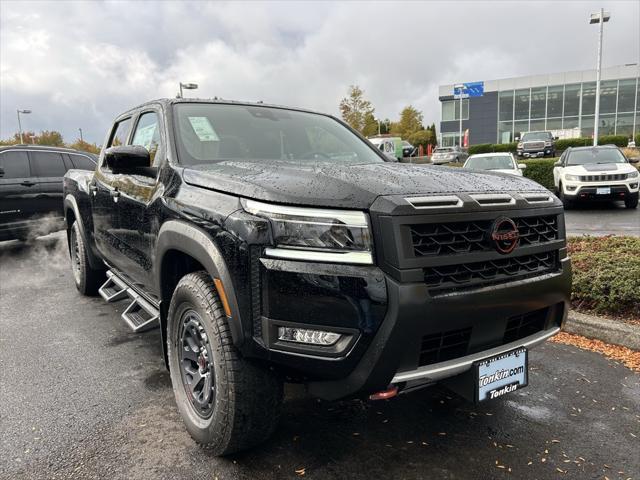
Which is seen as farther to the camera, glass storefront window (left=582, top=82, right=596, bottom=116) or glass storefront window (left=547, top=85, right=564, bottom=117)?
glass storefront window (left=547, top=85, right=564, bottom=117)

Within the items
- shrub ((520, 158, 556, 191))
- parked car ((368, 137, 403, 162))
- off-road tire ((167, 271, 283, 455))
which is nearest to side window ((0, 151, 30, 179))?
parked car ((368, 137, 403, 162))

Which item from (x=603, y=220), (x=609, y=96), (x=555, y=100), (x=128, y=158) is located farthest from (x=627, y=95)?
(x=128, y=158)

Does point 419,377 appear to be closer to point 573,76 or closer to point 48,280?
point 48,280

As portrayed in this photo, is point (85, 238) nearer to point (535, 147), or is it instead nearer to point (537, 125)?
point (535, 147)

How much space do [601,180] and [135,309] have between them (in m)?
11.4

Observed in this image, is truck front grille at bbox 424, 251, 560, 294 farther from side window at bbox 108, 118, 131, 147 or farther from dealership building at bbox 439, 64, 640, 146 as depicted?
dealership building at bbox 439, 64, 640, 146

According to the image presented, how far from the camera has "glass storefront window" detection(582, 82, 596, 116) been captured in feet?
151

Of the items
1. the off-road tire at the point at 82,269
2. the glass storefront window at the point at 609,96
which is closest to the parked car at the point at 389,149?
the off-road tire at the point at 82,269

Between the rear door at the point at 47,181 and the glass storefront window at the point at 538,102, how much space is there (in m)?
48.8

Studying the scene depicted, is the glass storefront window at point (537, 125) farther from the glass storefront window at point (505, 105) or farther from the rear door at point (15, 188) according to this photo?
the rear door at point (15, 188)

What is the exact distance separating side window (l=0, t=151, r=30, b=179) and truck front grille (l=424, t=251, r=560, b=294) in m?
8.34

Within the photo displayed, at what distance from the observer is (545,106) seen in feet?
158

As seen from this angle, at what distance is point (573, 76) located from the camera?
1834 inches

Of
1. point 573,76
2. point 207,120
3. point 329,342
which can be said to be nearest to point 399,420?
point 329,342
